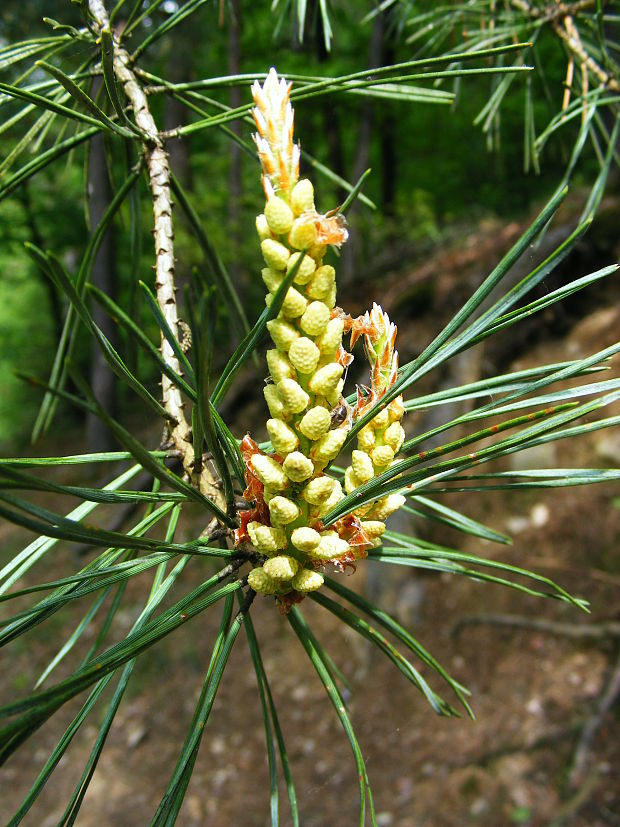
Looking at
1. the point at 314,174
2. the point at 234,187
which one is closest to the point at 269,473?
the point at 234,187

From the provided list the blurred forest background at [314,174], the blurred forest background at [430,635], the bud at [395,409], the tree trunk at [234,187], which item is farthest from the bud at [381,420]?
the tree trunk at [234,187]

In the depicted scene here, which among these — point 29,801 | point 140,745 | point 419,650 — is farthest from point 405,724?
point 29,801

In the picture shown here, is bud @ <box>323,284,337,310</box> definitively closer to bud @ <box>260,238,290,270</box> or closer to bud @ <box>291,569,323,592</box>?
bud @ <box>260,238,290,270</box>

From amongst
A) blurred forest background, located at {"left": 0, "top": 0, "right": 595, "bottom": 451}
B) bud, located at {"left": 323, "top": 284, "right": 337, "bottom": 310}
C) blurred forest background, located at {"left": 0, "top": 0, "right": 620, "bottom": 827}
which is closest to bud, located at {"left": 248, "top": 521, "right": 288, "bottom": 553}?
bud, located at {"left": 323, "top": 284, "right": 337, "bottom": 310}

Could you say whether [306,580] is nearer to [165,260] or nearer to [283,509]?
[283,509]

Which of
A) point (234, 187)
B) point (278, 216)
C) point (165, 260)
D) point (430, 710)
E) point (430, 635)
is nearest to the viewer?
point (278, 216)

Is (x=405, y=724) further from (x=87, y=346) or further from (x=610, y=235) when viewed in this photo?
(x=87, y=346)
